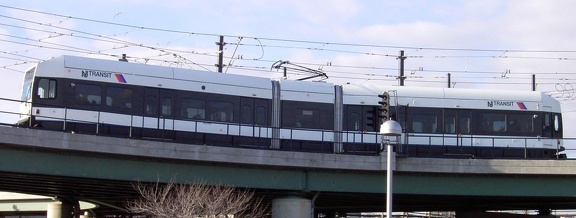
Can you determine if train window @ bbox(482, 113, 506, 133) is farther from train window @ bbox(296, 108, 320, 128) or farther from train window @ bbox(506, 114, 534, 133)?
train window @ bbox(296, 108, 320, 128)

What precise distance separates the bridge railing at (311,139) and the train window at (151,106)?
0.38 m

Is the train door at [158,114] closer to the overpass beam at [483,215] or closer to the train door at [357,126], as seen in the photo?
the train door at [357,126]

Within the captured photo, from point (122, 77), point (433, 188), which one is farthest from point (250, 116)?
point (433, 188)

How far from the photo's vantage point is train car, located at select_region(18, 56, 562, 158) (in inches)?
1357

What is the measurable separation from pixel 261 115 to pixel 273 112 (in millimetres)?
520

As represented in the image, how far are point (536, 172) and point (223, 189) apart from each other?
40.3ft

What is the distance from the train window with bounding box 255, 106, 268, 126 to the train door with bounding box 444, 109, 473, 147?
792 cm

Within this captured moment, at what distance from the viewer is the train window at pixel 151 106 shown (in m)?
35.7

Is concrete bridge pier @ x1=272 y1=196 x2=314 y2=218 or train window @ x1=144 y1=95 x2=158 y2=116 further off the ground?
train window @ x1=144 y1=95 x2=158 y2=116

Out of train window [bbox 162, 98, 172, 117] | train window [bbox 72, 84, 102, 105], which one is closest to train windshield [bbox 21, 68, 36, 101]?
train window [bbox 72, 84, 102, 105]

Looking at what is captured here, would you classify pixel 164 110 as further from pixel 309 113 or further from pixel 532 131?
pixel 532 131

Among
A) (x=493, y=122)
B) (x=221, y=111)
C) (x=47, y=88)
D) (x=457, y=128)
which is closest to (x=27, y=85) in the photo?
(x=47, y=88)

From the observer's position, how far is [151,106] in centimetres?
3584

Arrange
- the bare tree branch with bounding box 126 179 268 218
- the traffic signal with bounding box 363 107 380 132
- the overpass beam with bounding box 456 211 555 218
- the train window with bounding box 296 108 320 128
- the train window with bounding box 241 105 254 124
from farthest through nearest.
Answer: the overpass beam with bounding box 456 211 555 218, the train window with bounding box 296 108 320 128, the train window with bounding box 241 105 254 124, the bare tree branch with bounding box 126 179 268 218, the traffic signal with bounding box 363 107 380 132
